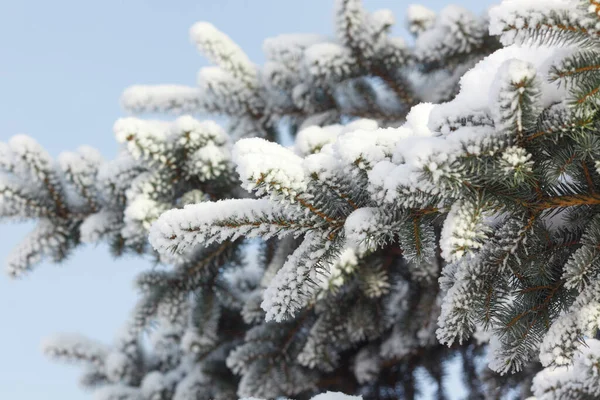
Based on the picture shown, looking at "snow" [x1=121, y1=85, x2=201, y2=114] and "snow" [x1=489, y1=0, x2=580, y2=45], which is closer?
"snow" [x1=489, y1=0, x2=580, y2=45]

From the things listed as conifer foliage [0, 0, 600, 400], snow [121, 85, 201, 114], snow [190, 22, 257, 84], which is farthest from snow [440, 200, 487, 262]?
snow [121, 85, 201, 114]

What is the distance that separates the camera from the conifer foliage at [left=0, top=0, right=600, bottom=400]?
37.4 inches

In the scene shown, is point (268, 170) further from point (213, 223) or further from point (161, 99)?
point (161, 99)

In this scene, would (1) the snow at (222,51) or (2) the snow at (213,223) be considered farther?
(1) the snow at (222,51)

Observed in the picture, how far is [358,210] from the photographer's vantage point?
1.08m

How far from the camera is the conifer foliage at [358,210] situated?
3.12 ft

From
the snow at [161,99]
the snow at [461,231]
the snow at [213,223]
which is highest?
the snow at [161,99]

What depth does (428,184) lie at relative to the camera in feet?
3.05

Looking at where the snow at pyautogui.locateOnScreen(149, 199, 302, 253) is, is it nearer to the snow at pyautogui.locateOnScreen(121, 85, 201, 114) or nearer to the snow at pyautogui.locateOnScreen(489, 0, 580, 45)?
the snow at pyautogui.locateOnScreen(489, 0, 580, 45)

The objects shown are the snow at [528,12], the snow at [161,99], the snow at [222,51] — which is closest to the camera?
the snow at [528,12]

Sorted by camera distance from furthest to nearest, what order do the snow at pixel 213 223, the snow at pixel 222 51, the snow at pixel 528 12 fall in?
the snow at pixel 222 51, the snow at pixel 213 223, the snow at pixel 528 12

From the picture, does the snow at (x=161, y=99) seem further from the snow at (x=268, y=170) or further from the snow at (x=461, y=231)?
the snow at (x=461, y=231)

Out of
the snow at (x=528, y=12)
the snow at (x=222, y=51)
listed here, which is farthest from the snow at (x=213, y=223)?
the snow at (x=222, y=51)

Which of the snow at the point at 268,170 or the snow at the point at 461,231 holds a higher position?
the snow at the point at 268,170
